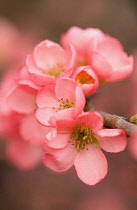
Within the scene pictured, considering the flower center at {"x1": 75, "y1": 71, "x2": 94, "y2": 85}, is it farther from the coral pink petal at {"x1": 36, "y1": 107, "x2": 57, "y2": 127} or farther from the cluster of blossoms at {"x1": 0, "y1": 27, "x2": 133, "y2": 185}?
the coral pink petal at {"x1": 36, "y1": 107, "x2": 57, "y2": 127}

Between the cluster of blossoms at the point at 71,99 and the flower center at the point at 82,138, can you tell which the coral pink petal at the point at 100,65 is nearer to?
the cluster of blossoms at the point at 71,99

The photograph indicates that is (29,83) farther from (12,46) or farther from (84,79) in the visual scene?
(12,46)

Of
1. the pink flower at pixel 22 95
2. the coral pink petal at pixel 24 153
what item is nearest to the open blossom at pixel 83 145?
the pink flower at pixel 22 95

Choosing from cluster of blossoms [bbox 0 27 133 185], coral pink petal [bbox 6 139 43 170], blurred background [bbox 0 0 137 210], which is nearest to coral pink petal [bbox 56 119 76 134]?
cluster of blossoms [bbox 0 27 133 185]

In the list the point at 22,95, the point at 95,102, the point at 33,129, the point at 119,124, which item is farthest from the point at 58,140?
the point at 95,102

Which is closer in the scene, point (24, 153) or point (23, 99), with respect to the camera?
point (23, 99)

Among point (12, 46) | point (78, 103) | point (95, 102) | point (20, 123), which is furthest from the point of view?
point (12, 46)

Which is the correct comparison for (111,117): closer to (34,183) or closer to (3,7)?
(34,183)
